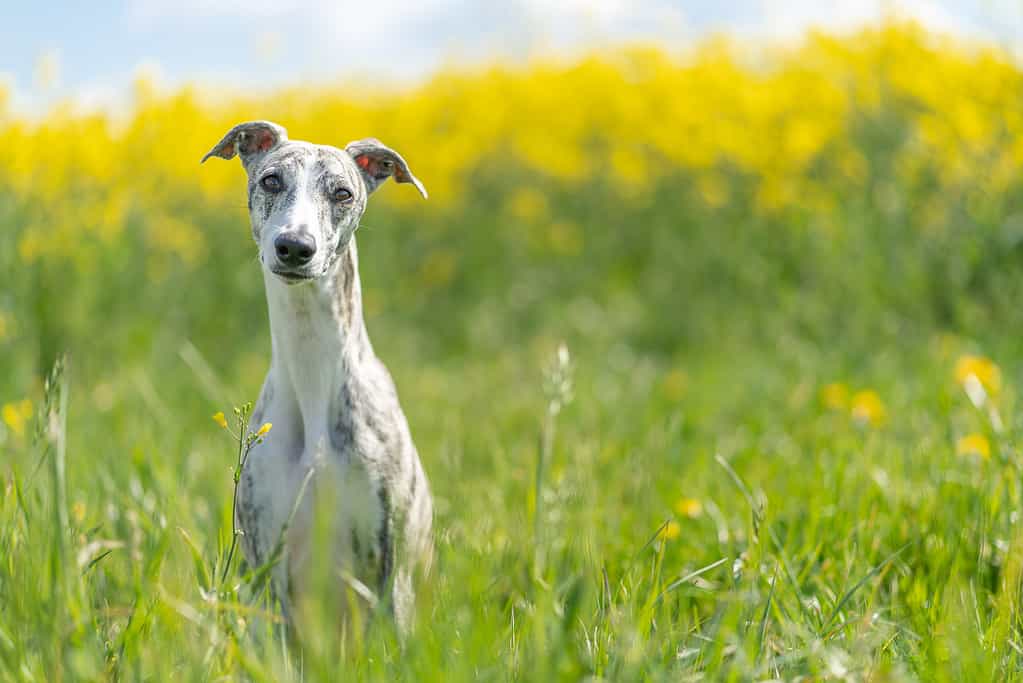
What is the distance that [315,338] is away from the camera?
219 centimetres

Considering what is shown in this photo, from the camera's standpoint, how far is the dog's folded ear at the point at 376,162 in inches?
90.4

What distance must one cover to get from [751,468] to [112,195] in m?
4.45

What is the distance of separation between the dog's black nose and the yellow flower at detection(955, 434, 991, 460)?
211cm

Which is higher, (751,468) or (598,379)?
(751,468)

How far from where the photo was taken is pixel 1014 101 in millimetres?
6293

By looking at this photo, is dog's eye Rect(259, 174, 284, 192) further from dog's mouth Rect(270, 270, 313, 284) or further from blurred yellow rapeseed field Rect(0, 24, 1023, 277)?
blurred yellow rapeseed field Rect(0, 24, 1023, 277)

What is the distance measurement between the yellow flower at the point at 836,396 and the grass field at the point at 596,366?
3cm

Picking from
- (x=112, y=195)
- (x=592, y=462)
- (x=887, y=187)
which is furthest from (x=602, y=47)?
(x=592, y=462)

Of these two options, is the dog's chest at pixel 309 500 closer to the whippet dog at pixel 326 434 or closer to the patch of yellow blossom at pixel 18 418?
the whippet dog at pixel 326 434

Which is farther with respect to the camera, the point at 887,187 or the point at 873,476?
the point at 887,187

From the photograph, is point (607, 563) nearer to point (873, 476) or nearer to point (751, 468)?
point (873, 476)

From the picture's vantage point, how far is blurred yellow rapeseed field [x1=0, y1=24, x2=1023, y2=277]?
6066 millimetres

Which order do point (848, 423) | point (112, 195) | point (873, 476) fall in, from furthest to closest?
point (112, 195)
point (848, 423)
point (873, 476)

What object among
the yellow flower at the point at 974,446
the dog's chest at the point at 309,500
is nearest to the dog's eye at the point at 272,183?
the dog's chest at the point at 309,500
